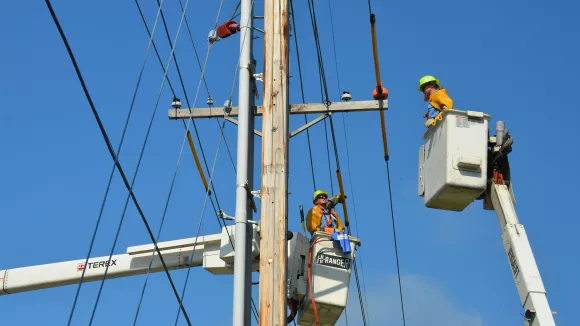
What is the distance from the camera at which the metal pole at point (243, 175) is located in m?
8.67

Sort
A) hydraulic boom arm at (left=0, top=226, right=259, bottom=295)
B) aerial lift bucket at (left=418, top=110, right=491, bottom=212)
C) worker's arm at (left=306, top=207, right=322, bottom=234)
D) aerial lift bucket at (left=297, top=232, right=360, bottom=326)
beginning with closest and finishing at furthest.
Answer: aerial lift bucket at (left=418, top=110, right=491, bottom=212), aerial lift bucket at (left=297, top=232, right=360, bottom=326), worker's arm at (left=306, top=207, right=322, bottom=234), hydraulic boom arm at (left=0, top=226, right=259, bottom=295)

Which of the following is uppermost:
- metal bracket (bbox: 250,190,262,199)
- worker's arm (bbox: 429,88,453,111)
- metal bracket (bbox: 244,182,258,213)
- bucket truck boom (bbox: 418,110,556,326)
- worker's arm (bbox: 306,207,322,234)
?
worker's arm (bbox: 306,207,322,234)

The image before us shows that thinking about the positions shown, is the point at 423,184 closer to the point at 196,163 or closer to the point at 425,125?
the point at 425,125

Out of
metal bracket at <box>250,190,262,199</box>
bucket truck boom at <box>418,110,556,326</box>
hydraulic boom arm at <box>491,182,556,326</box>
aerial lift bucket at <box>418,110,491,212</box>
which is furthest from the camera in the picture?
metal bracket at <box>250,190,262,199</box>

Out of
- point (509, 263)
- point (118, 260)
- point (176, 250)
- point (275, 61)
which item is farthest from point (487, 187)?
point (118, 260)

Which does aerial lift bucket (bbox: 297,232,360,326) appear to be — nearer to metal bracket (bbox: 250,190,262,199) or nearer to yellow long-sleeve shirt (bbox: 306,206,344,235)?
yellow long-sleeve shirt (bbox: 306,206,344,235)

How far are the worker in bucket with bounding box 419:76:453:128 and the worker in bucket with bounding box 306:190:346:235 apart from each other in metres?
1.97

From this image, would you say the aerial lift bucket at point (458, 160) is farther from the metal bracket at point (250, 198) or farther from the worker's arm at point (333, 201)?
the worker's arm at point (333, 201)

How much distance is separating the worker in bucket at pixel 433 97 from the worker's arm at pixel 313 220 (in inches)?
81.2

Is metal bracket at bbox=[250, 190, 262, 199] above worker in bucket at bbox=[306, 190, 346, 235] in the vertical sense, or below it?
below

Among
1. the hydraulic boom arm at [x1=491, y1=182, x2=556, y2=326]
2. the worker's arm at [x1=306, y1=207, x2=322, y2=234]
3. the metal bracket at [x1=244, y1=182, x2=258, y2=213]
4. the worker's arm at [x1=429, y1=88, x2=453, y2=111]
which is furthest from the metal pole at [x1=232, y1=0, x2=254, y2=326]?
the hydraulic boom arm at [x1=491, y1=182, x2=556, y2=326]

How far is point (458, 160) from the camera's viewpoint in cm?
851

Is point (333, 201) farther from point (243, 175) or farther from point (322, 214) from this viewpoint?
point (243, 175)

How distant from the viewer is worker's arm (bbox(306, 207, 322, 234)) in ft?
35.9
